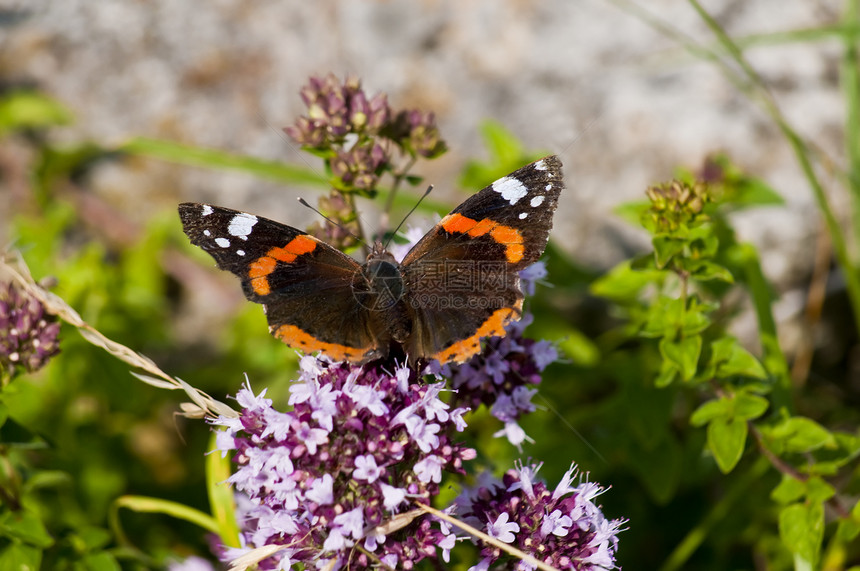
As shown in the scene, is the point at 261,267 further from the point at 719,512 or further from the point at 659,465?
the point at 719,512

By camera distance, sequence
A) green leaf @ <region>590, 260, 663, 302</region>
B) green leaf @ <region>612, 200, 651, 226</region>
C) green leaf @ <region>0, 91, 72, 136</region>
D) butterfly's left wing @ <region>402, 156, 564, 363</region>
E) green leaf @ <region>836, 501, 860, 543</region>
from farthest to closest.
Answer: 1. green leaf @ <region>0, 91, 72, 136</region>
2. green leaf @ <region>590, 260, 663, 302</region>
3. green leaf @ <region>612, 200, 651, 226</region>
4. green leaf @ <region>836, 501, 860, 543</region>
5. butterfly's left wing @ <region>402, 156, 564, 363</region>

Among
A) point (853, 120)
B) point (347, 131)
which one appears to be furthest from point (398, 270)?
point (853, 120)

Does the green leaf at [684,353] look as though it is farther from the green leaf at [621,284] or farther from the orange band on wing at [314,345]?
the orange band on wing at [314,345]

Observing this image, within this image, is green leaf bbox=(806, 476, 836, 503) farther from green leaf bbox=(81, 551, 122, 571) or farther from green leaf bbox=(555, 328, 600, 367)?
green leaf bbox=(81, 551, 122, 571)

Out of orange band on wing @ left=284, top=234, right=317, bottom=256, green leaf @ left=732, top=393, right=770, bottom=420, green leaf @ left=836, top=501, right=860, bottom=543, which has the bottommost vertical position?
green leaf @ left=836, top=501, right=860, bottom=543

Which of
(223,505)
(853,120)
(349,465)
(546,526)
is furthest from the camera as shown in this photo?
(853,120)

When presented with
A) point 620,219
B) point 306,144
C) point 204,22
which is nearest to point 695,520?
point 620,219

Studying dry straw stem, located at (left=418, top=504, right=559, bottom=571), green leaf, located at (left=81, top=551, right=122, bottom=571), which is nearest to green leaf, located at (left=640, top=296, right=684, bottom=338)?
dry straw stem, located at (left=418, top=504, right=559, bottom=571)
